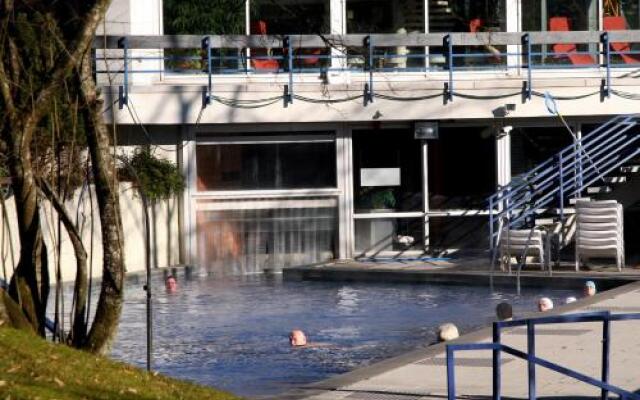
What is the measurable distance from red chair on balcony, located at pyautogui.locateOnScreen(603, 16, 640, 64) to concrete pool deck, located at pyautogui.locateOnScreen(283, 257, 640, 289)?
5027 millimetres

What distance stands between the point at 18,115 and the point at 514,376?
15.0 ft

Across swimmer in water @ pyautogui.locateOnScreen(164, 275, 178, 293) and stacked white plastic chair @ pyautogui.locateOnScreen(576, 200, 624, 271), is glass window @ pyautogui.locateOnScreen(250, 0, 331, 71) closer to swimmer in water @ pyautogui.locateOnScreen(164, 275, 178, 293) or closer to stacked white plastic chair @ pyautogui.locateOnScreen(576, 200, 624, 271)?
swimmer in water @ pyautogui.locateOnScreen(164, 275, 178, 293)

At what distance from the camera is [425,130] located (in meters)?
25.8

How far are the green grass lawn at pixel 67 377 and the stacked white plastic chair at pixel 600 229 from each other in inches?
493

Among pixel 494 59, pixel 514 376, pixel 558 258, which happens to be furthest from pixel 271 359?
pixel 494 59

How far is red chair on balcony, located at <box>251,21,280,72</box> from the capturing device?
26.5 metres

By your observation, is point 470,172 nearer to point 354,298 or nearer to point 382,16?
point 382,16

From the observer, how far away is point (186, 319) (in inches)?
721

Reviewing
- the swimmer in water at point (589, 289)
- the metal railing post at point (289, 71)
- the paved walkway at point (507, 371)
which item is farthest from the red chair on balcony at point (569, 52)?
the paved walkway at point (507, 371)

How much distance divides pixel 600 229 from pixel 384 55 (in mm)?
6233

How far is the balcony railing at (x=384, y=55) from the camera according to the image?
2477cm

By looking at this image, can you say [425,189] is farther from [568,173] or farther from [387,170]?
[568,173]

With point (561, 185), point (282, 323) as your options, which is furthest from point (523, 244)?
point (282, 323)

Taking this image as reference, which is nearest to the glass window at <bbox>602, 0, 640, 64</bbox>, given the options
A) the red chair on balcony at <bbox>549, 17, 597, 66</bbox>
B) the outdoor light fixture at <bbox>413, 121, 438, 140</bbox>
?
the red chair on balcony at <bbox>549, 17, 597, 66</bbox>
